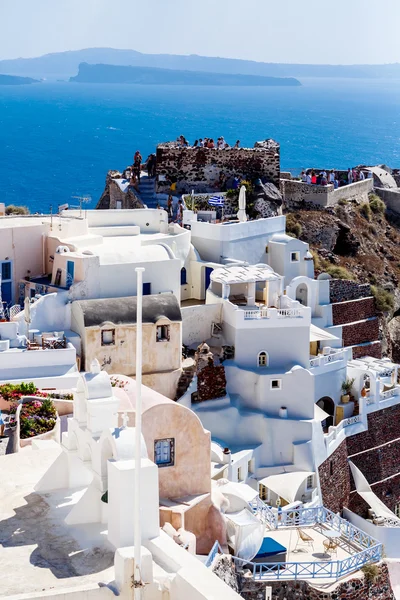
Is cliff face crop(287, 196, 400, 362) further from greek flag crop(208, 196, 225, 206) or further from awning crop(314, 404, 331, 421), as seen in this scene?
awning crop(314, 404, 331, 421)

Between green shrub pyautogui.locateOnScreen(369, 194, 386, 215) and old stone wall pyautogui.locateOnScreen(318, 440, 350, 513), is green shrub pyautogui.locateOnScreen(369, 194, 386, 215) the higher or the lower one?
the higher one

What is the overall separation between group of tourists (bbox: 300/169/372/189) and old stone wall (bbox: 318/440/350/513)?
20.2 m

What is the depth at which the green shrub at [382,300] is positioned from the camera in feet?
157

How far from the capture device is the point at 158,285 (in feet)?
127

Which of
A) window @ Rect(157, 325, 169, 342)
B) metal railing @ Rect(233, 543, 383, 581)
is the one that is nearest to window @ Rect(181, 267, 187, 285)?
window @ Rect(157, 325, 169, 342)

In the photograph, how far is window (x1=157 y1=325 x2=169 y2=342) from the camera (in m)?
36.9

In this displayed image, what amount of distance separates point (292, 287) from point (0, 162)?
98.9m

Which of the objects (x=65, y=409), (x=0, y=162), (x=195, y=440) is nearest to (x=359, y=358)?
(x=65, y=409)

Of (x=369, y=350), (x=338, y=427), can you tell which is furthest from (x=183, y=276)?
(x=369, y=350)

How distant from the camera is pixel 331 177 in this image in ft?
192

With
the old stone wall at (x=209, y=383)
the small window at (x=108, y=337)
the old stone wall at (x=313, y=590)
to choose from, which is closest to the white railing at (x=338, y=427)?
the old stone wall at (x=209, y=383)

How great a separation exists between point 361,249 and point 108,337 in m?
21.5

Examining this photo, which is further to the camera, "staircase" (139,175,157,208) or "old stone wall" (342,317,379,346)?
"staircase" (139,175,157,208)

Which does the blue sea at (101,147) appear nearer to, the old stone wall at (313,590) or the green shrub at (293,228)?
the green shrub at (293,228)
